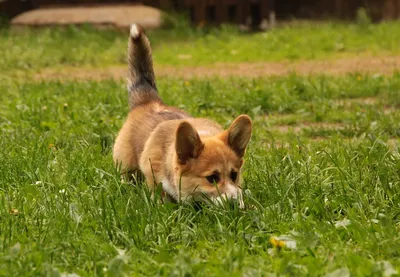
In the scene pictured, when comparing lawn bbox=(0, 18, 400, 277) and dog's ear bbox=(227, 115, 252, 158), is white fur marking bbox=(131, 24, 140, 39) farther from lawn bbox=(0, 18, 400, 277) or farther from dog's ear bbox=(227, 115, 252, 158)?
dog's ear bbox=(227, 115, 252, 158)

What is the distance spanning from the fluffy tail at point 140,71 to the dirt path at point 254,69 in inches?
159

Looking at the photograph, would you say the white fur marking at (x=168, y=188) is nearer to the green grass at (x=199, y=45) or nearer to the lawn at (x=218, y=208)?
the lawn at (x=218, y=208)

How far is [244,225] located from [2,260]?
129 cm

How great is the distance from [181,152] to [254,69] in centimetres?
658

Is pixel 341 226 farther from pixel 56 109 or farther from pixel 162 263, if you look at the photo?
pixel 56 109

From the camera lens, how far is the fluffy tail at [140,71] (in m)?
5.81

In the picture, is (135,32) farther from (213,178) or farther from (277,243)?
(277,243)

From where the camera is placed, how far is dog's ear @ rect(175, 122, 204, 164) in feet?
14.6

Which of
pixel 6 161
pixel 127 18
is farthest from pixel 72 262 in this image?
pixel 127 18

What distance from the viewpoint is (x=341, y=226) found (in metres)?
4.25

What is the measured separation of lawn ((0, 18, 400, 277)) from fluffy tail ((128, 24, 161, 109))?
0.51 meters

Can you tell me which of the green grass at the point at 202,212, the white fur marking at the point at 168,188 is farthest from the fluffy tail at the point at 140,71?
the white fur marking at the point at 168,188

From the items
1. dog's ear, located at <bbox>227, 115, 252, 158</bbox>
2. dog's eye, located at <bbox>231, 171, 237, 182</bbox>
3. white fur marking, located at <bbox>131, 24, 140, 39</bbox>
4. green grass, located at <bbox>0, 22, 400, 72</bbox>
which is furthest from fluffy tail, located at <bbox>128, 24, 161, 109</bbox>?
green grass, located at <bbox>0, 22, 400, 72</bbox>

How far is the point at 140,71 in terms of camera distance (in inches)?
234
